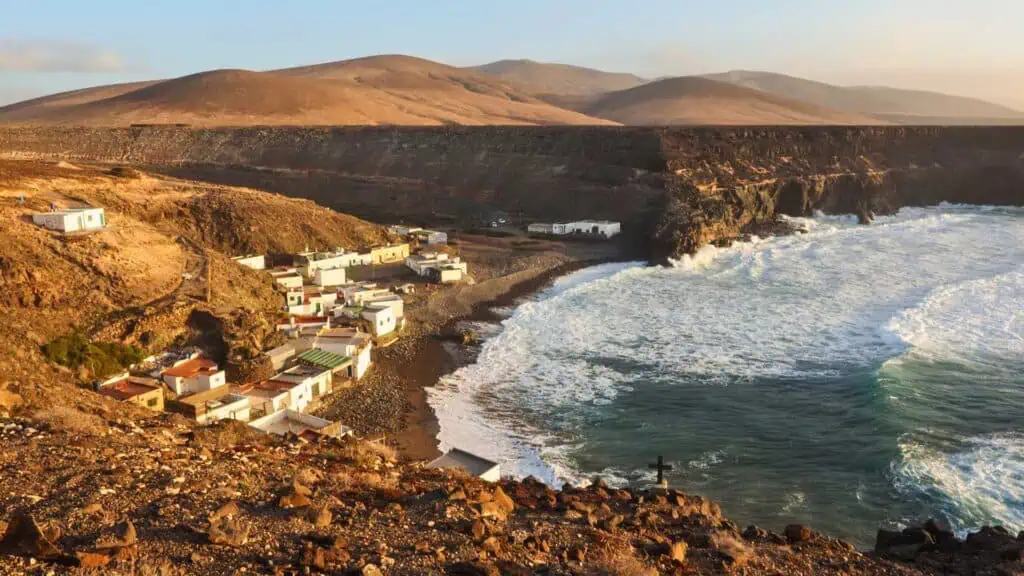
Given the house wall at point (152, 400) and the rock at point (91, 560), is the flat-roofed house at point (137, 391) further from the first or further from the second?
the rock at point (91, 560)

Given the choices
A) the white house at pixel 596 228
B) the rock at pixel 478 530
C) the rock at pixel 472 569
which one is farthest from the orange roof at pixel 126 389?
the white house at pixel 596 228

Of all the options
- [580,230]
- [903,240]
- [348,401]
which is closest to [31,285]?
[348,401]

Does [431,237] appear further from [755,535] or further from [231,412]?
[755,535]

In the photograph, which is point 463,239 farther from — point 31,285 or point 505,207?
point 31,285

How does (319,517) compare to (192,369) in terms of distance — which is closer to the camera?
(319,517)

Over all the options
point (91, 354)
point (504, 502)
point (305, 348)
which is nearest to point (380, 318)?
point (305, 348)
